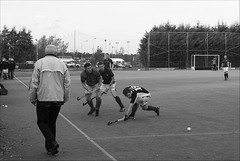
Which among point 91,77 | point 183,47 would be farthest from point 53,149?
point 183,47

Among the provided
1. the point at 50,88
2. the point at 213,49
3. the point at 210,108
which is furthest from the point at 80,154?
the point at 213,49

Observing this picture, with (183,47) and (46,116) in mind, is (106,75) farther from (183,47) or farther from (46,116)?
(183,47)

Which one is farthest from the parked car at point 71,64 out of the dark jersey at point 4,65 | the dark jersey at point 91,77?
the dark jersey at point 91,77

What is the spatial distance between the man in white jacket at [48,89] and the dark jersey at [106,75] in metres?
5.37

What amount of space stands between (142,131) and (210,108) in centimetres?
473

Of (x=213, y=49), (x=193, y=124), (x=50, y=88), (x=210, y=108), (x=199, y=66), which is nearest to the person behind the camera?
(x=50, y=88)

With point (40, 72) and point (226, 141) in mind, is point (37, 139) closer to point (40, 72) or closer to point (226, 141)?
point (40, 72)

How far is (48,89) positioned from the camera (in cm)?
639

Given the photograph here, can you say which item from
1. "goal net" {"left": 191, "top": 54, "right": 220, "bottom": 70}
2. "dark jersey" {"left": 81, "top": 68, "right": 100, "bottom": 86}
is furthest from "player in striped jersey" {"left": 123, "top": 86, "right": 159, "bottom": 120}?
"goal net" {"left": 191, "top": 54, "right": 220, "bottom": 70}

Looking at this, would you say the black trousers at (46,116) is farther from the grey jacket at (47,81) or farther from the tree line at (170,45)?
the tree line at (170,45)

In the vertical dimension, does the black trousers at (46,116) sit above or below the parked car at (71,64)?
below

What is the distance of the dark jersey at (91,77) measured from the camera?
1123cm

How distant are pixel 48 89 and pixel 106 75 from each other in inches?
227

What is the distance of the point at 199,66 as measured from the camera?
58062mm
